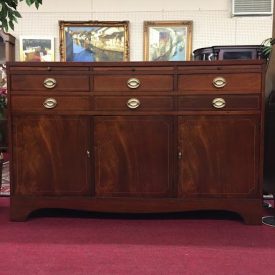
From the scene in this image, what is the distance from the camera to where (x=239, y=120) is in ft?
7.41

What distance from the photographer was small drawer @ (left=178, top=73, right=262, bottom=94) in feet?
7.32

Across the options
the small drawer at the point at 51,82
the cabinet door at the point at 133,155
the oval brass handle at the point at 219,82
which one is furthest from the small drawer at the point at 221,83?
the small drawer at the point at 51,82

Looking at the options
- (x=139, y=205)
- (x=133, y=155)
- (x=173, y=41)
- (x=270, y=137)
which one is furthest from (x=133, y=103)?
(x=173, y=41)

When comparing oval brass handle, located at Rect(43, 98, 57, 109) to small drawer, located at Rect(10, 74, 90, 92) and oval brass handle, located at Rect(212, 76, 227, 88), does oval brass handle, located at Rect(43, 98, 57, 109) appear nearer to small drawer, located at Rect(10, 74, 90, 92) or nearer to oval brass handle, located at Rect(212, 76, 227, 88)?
small drawer, located at Rect(10, 74, 90, 92)

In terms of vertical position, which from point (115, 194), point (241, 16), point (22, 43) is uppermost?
point (241, 16)

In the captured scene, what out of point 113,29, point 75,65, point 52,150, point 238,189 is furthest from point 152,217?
point 113,29

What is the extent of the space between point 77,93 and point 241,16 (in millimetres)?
3896

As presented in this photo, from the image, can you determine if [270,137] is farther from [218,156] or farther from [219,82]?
[219,82]

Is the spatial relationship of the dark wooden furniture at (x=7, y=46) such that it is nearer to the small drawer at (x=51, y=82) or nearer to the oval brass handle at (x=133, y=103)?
the small drawer at (x=51, y=82)

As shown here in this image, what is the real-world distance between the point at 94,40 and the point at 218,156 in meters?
3.70

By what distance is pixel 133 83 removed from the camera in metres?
2.28

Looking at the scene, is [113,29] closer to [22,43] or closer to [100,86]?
[22,43]

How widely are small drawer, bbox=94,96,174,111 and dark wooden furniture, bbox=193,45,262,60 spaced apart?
1.81 m

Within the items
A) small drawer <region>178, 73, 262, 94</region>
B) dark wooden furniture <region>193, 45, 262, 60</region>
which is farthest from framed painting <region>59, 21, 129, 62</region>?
small drawer <region>178, 73, 262, 94</region>
